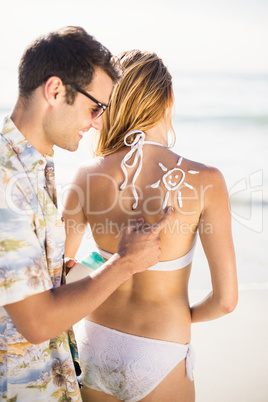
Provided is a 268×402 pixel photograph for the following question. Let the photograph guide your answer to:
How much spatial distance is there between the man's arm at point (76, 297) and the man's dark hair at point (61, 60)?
0.60 meters

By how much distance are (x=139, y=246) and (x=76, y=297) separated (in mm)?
321

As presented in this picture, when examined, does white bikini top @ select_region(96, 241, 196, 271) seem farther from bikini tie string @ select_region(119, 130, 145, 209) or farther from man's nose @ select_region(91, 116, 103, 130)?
man's nose @ select_region(91, 116, 103, 130)

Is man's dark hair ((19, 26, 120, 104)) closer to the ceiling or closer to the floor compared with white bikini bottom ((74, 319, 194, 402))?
closer to the ceiling

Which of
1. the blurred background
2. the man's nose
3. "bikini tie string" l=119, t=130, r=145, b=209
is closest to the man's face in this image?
the man's nose

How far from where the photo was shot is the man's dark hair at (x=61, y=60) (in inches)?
70.1

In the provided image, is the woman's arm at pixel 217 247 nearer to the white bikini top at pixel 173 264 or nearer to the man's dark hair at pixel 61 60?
the white bikini top at pixel 173 264

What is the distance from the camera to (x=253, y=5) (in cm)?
2033

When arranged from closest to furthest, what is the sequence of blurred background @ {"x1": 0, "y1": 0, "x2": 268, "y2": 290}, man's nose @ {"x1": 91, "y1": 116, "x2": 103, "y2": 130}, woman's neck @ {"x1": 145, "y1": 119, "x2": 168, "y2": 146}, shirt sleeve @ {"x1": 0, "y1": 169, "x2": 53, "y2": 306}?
shirt sleeve @ {"x1": 0, "y1": 169, "x2": 53, "y2": 306}, man's nose @ {"x1": 91, "y1": 116, "x2": 103, "y2": 130}, woman's neck @ {"x1": 145, "y1": 119, "x2": 168, "y2": 146}, blurred background @ {"x1": 0, "y1": 0, "x2": 268, "y2": 290}

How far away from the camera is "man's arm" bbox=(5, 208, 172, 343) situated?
1575 millimetres

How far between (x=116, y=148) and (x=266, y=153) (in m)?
9.56

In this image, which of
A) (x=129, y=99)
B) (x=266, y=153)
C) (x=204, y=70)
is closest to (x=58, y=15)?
(x=204, y=70)

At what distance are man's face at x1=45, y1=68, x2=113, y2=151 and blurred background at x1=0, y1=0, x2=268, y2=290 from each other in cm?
868

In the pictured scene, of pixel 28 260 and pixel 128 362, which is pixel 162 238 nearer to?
pixel 128 362

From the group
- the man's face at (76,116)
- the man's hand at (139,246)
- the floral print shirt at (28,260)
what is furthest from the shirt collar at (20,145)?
the man's hand at (139,246)
